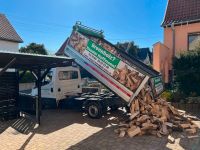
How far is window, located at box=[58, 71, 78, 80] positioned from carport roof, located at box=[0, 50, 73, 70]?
7.02ft

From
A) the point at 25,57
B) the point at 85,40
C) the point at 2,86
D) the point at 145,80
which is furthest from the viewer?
the point at 85,40

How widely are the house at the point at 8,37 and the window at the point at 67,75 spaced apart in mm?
16529

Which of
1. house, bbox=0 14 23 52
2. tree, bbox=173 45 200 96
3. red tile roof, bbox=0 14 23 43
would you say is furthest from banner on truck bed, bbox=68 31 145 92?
red tile roof, bbox=0 14 23 43

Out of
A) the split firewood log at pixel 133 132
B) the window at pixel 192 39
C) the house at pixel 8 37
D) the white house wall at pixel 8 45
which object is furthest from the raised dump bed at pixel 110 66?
the house at pixel 8 37

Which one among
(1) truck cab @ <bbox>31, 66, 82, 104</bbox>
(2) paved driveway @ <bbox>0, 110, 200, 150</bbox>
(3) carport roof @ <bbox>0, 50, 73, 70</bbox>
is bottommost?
(2) paved driveway @ <bbox>0, 110, 200, 150</bbox>

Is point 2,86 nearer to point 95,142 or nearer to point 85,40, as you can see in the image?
point 85,40

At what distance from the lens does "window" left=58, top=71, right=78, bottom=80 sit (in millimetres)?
12719

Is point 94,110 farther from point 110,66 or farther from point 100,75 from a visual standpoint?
point 110,66

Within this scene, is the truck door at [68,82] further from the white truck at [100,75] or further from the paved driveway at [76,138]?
the paved driveway at [76,138]

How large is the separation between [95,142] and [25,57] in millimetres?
3404

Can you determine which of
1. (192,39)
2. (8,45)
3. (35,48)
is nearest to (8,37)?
(8,45)

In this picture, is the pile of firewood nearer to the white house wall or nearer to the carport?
the carport

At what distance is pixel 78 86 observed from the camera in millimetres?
13758

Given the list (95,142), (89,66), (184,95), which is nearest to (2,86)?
(89,66)
